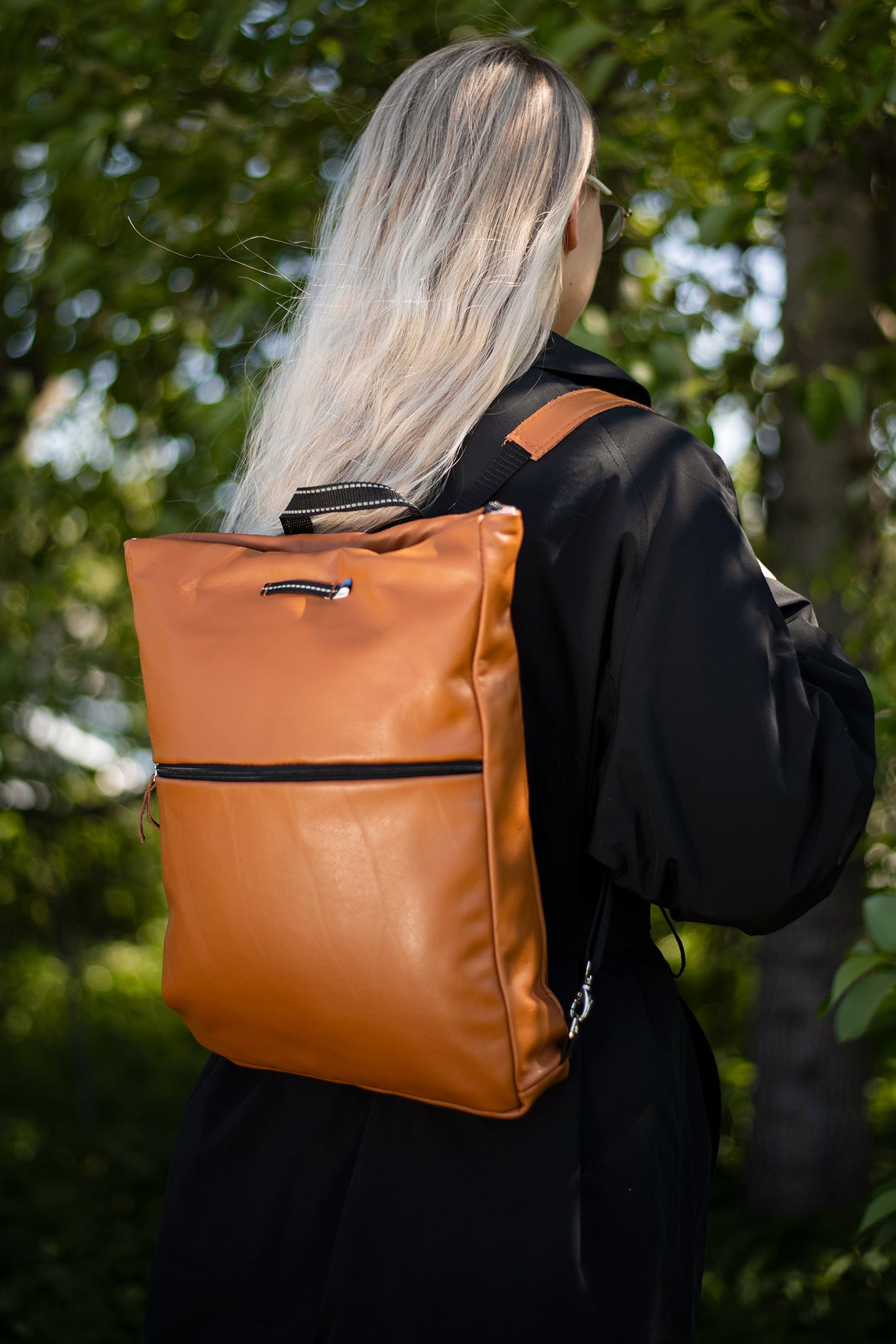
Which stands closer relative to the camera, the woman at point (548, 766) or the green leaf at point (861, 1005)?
the woman at point (548, 766)

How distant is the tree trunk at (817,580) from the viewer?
266 centimetres

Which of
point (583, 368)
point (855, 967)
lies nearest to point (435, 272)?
point (583, 368)

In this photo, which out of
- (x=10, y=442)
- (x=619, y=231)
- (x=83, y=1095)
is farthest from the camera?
(x=83, y=1095)

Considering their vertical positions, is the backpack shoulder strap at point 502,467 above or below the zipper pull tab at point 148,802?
above

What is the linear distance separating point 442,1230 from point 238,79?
2611 mm

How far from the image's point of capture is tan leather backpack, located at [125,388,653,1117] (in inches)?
37.6

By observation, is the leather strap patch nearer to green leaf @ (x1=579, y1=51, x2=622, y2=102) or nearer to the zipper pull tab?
the zipper pull tab

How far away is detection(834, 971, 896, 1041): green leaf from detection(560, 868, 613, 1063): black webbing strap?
0.56 meters

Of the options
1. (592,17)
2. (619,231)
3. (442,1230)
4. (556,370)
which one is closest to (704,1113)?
(442,1230)

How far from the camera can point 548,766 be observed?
1131 millimetres

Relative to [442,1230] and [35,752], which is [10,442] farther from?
[442,1230]

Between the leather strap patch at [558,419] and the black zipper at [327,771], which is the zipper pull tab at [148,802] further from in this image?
the leather strap patch at [558,419]

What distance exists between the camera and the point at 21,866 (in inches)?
215

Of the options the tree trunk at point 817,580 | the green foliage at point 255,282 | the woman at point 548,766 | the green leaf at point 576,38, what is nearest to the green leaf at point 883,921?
the green foliage at point 255,282
